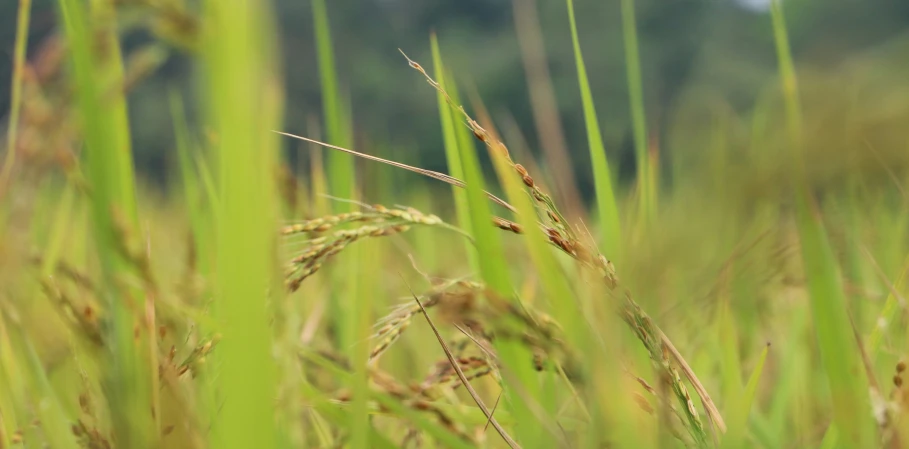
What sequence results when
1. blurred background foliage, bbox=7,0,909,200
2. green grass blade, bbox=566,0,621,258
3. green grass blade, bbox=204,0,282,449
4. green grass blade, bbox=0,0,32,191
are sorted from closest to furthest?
1. green grass blade, bbox=204,0,282,449
2. green grass blade, bbox=566,0,621,258
3. green grass blade, bbox=0,0,32,191
4. blurred background foliage, bbox=7,0,909,200

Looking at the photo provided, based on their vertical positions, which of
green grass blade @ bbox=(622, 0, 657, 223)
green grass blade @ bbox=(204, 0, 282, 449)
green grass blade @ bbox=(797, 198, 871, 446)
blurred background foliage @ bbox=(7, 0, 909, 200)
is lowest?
green grass blade @ bbox=(797, 198, 871, 446)

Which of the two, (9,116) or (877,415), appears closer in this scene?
(877,415)

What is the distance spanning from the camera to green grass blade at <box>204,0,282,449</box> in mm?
152

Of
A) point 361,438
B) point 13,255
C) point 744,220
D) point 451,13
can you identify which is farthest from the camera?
point 451,13

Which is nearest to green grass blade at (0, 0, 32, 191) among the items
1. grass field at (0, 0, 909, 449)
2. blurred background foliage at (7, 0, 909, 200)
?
grass field at (0, 0, 909, 449)

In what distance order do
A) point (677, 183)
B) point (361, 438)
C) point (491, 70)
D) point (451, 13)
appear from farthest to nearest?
1. point (451, 13)
2. point (491, 70)
3. point (677, 183)
4. point (361, 438)

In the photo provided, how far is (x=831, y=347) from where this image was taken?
0.26 meters

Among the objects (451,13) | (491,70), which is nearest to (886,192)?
(491,70)

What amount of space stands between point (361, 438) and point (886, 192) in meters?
1.26

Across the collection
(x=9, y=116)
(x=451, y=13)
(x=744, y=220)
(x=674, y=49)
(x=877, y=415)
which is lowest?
(x=877, y=415)

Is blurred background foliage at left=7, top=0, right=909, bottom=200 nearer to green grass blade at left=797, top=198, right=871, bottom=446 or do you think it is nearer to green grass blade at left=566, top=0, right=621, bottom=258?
green grass blade at left=566, top=0, right=621, bottom=258

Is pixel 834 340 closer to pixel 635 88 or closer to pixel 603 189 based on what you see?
pixel 603 189

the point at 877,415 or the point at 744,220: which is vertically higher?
the point at 744,220

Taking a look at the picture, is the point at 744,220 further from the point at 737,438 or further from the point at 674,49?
the point at 674,49
